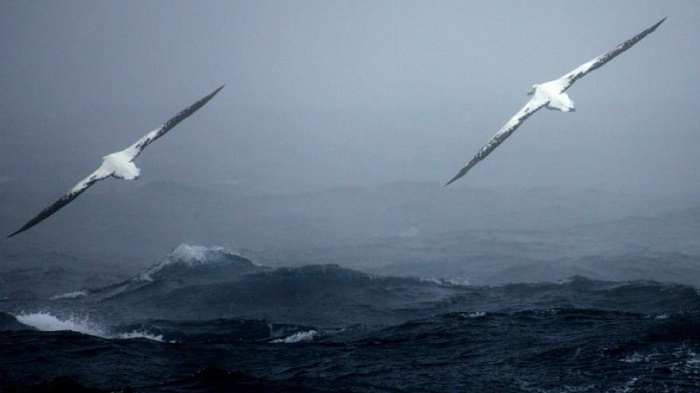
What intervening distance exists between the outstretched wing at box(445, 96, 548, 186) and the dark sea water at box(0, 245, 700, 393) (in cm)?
537

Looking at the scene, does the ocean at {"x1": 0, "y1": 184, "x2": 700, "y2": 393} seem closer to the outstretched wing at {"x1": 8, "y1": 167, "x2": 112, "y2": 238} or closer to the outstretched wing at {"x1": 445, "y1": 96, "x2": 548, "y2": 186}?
the outstretched wing at {"x1": 8, "y1": 167, "x2": 112, "y2": 238}

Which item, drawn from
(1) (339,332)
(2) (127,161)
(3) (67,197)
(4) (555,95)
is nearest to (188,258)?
(2) (127,161)

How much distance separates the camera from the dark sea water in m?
14.4

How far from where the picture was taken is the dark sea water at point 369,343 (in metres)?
14.4

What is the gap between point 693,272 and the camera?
7112 cm

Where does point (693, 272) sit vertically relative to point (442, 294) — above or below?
below

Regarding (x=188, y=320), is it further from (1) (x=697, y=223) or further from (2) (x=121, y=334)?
(1) (x=697, y=223)

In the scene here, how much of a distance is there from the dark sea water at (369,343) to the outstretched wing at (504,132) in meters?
5.37

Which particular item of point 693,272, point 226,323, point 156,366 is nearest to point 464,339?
point 156,366

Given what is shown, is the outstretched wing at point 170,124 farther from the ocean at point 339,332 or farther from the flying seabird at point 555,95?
the flying seabird at point 555,95

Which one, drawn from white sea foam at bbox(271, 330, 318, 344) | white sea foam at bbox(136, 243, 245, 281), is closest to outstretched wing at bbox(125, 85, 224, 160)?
white sea foam at bbox(271, 330, 318, 344)

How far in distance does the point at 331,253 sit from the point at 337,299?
3152 inches

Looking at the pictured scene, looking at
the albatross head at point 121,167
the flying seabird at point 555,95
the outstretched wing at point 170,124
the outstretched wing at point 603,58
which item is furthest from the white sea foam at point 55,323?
the outstretched wing at point 603,58

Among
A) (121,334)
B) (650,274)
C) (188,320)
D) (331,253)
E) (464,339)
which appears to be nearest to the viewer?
(464,339)
